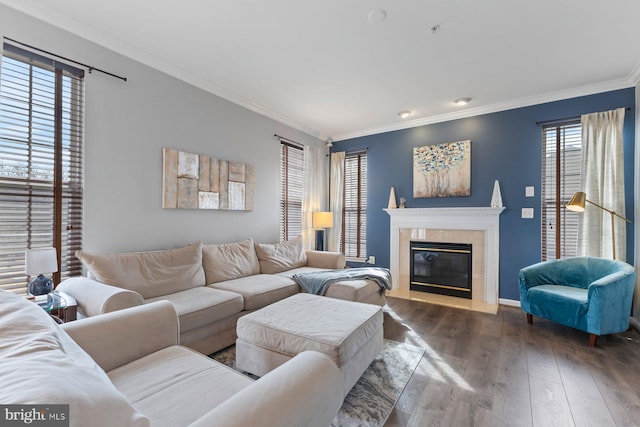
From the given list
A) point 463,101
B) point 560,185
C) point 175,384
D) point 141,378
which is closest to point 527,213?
point 560,185

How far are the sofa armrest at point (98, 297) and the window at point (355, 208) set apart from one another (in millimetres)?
3582

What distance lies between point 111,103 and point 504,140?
14.6 ft

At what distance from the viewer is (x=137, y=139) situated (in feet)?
8.94

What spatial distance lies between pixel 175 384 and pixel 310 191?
3.88m

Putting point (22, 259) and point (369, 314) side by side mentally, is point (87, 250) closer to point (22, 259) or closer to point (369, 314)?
point (22, 259)

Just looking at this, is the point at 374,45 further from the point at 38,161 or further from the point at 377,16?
the point at 38,161

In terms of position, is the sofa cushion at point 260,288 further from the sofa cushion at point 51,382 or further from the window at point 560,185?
the window at point 560,185

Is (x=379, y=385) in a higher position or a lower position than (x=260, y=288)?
lower

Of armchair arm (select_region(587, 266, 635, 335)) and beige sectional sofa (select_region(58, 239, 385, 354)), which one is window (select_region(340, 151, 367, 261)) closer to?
beige sectional sofa (select_region(58, 239, 385, 354))

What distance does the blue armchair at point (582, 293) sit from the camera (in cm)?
246

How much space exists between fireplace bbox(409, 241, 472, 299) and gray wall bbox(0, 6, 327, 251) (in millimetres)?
2666

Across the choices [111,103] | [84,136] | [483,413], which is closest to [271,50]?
[111,103]

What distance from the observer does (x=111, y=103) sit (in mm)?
2555

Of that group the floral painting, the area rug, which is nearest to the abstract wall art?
the area rug
